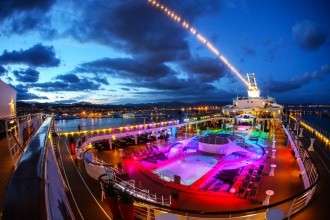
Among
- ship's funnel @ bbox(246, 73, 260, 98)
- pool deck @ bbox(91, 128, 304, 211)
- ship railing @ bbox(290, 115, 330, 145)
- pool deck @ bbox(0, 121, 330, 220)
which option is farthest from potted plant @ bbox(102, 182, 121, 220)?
ship's funnel @ bbox(246, 73, 260, 98)

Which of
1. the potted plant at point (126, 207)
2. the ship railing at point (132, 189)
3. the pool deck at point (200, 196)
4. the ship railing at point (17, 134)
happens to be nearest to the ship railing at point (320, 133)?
the pool deck at point (200, 196)

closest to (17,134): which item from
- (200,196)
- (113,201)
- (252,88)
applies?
(113,201)

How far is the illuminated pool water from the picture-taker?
482 inches

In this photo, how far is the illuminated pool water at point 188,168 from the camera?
40.1ft

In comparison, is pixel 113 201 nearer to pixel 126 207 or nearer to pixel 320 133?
pixel 126 207

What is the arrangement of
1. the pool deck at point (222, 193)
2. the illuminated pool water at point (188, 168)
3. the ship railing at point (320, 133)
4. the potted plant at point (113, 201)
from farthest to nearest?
the ship railing at point (320, 133), the illuminated pool water at point (188, 168), the pool deck at point (222, 193), the potted plant at point (113, 201)

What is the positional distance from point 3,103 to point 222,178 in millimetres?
11585

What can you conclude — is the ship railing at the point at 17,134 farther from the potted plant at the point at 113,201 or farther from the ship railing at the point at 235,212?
the ship railing at the point at 235,212

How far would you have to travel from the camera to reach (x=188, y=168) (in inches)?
534

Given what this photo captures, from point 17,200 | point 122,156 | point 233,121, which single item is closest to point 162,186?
point 122,156

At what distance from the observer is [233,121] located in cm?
3316

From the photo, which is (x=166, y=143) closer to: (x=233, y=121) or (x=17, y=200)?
(x=233, y=121)

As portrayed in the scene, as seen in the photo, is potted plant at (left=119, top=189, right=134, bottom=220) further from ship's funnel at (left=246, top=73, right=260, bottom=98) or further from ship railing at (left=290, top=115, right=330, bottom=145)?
ship's funnel at (left=246, top=73, right=260, bottom=98)

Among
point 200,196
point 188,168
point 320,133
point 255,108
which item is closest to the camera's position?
point 200,196
